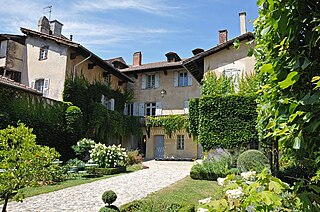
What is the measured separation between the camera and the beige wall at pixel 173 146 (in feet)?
79.2

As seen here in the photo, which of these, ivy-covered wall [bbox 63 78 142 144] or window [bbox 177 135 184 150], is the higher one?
ivy-covered wall [bbox 63 78 142 144]

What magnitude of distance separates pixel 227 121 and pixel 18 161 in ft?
43.0

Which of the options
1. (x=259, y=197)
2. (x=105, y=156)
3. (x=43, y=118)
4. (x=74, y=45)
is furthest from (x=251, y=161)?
(x=74, y=45)

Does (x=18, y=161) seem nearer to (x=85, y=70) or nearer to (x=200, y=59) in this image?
(x=200, y=59)

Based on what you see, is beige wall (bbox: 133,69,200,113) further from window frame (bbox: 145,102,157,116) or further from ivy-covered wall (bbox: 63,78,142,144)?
ivy-covered wall (bbox: 63,78,142,144)

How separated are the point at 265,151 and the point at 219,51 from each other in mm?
8203

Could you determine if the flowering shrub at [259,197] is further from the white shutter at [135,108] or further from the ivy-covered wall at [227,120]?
the white shutter at [135,108]

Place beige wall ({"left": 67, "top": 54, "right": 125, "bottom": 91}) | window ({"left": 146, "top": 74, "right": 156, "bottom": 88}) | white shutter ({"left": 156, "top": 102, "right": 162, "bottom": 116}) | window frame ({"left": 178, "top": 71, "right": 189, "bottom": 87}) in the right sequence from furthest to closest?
1. window ({"left": 146, "top": 74, "right": 156, "bottom": 88})
2. white shutter ({"left": 156, "top": 102, "right": 162, "bottom": 116})
3. window frame ({"left": 178, "top": 71, "right": 189, "bottom": 87})
4. beige wall ({"left": 67, "top": 54, "right": 125, "bottom": 91})

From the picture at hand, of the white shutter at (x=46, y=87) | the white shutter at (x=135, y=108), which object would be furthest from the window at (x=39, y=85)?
the white shutter at (x=135, y=108)

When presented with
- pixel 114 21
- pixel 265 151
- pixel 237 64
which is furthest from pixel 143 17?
pixel 237 64

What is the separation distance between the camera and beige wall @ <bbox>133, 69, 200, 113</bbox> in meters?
24.9

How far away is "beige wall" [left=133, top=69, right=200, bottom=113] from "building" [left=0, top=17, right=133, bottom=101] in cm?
623

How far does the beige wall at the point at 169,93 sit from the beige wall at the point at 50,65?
949 centimetres

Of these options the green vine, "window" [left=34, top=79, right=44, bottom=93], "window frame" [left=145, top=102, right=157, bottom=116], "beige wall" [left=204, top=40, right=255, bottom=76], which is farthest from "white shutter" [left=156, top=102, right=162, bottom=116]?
"window" [left=34, top=79, right=44, bottom=93]
